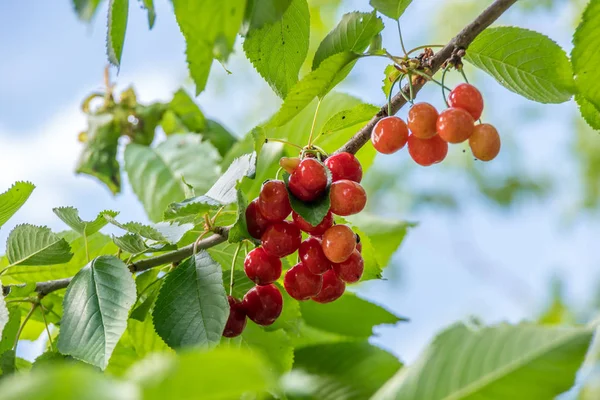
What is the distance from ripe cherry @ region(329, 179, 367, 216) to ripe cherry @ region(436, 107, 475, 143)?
0.10 m

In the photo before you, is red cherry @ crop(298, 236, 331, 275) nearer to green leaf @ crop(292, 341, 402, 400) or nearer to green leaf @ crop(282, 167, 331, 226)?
green leaf @ crop(282, 167, 331, 226)

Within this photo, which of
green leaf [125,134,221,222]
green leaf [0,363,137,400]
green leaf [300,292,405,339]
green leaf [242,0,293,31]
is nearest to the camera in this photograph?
green leaf [0,363,137,400]

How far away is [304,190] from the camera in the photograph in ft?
1.97

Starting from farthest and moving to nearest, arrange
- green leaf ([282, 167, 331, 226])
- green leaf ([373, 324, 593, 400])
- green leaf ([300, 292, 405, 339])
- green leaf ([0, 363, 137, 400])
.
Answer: green leaf ([300, 292, 405, 339]), green leaf ([282, 167, 331, 226]), green leaf ([373, 324, 593, 400]), green leaf ([0, 363, 137, 400])

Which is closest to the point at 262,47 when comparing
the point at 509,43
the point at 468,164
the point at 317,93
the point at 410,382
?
the point at 317,93

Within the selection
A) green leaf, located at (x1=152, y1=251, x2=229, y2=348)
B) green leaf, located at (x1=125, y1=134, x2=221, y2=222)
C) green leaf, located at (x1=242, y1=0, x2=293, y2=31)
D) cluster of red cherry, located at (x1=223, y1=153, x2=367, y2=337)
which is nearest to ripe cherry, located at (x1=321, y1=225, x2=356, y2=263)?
cluster of red cherry, located at (x1=223, y1=153, x2=367, y2=337)

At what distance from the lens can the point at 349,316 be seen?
0.95 m

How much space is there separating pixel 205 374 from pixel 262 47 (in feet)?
1.52

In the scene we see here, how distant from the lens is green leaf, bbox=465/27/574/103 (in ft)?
2.17

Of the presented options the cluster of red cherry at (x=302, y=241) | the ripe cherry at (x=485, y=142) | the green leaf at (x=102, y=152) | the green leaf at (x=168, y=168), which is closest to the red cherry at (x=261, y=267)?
the cluster of red cherry at (x=302, y=241)

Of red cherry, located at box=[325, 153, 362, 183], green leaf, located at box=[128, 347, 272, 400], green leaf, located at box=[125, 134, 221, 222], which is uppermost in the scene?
green leaf, located at box=[125, 134, 221, 222]

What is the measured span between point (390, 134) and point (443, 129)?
5 centimetres

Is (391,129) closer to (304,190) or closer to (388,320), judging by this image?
(304,190)

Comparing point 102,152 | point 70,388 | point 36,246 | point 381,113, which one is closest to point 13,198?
point 36,246
